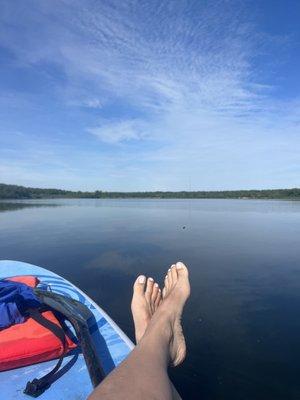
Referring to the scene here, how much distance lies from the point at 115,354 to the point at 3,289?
131 cm

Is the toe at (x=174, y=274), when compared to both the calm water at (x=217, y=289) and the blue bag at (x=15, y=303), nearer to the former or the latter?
the calm water at (x=217, y=289)

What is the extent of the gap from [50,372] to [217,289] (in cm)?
483

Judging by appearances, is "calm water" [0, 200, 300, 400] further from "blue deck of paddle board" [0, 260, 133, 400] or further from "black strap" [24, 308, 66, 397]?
"black strap" [24, 308, 66, 397]

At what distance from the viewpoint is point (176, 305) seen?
290 centimetres

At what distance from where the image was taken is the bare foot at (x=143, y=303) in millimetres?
2896

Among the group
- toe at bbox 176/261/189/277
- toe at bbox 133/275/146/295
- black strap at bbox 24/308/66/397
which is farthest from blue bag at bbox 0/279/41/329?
toe at bbox 176/261/189/277

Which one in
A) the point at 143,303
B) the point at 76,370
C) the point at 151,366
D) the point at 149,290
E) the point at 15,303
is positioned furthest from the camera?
the point at 149,290

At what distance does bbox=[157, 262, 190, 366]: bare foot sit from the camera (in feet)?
7.44

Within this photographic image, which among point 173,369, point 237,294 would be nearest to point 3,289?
point 173,369

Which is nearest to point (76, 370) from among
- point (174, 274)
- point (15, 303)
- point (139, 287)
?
point (15, 303)

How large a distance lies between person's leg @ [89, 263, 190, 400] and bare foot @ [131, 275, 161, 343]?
0.97ft

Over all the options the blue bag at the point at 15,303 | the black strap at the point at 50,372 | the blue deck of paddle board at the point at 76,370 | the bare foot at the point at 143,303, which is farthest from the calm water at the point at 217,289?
the blue bag at the point at 15,303

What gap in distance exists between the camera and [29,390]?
201cm

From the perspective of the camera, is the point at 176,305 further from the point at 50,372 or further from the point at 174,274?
the point at 50,372
